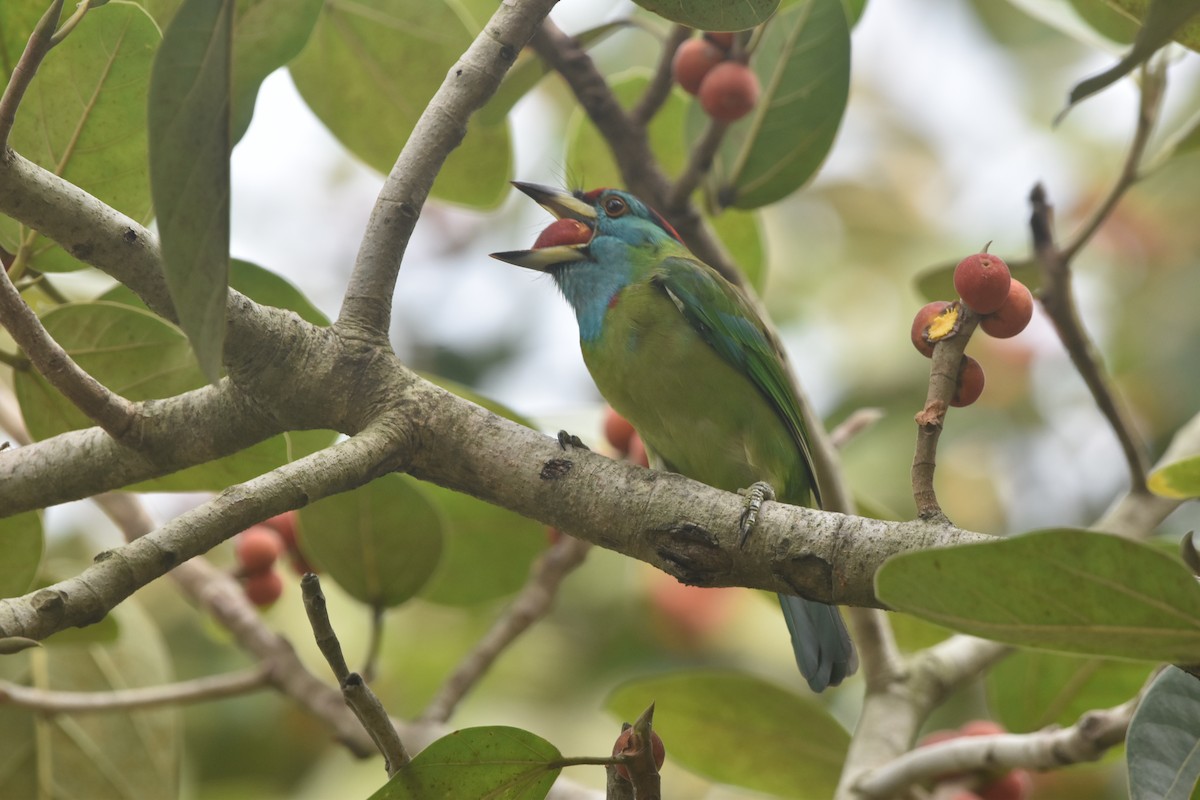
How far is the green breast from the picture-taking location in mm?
2611

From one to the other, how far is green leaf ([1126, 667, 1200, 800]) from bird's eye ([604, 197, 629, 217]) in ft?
6.15

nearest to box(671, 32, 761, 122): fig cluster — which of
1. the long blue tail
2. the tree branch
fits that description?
the tree branch

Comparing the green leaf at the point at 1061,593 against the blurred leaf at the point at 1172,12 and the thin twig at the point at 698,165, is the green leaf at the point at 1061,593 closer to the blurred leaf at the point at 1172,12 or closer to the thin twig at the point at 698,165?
the blurred leaf at the point at 1172,12

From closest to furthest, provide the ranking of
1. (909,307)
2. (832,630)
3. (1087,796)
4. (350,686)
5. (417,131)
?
(350,686), (417,131), (832,630), (1087,796), (909,307)

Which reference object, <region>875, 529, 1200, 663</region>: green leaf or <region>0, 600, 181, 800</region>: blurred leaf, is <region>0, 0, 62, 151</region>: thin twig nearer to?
<region>875, 529, 1200, 663</region>: green leaf

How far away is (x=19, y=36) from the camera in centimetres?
181

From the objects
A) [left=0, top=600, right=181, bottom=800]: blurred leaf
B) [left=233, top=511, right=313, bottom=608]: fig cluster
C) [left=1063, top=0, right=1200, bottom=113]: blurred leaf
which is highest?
[left=1063, top=0, right=1200, bottom=113]: blurred leaf

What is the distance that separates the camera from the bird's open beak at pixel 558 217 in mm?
2725

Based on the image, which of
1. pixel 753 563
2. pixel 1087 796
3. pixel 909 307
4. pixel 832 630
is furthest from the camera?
pixel 909 307

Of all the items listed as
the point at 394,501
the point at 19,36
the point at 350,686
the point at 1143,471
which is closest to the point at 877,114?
the point at 1143,471

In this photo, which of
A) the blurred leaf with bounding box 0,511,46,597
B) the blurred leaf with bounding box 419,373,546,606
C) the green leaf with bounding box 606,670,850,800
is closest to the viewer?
the blurred leaf with bounding box 0,511,46,597

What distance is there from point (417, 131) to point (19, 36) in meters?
0.65

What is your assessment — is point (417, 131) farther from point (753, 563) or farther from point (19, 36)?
point (753, 563)

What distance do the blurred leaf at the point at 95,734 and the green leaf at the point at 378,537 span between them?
1.67 ft
